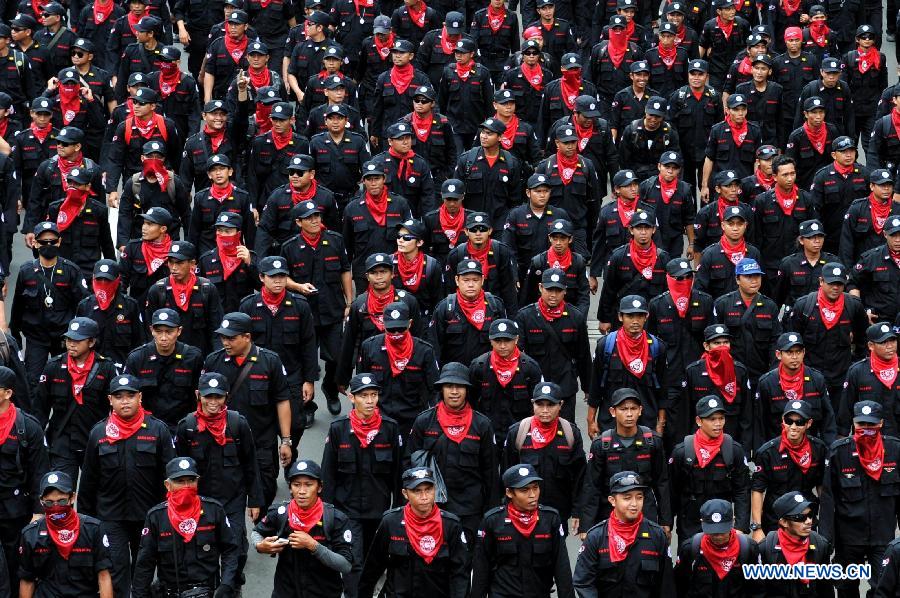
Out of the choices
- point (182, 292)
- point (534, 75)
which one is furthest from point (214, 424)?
point (534, 75)

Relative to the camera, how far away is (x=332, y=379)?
16.3m

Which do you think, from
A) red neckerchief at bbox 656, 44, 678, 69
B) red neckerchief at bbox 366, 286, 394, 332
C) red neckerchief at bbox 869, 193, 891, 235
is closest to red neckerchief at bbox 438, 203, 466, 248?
red neckerchief at bbox 366, 286, 394, 332

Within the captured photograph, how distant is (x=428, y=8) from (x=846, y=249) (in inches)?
270

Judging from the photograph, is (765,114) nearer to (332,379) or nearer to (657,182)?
(657,182)

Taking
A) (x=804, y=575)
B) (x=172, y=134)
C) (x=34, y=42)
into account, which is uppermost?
(x=34, y=42)

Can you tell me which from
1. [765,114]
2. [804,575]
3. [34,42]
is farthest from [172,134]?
[804,575]

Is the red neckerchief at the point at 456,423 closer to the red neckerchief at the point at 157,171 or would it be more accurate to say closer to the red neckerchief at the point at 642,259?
the red neckerchief at the point at 642,259

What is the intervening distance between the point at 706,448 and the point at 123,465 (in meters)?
4.37

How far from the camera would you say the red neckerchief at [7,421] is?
1302 centimetres

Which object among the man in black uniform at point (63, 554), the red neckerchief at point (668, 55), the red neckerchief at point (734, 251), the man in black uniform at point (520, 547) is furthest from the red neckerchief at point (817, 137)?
the man in black uniform at point (63, 554)

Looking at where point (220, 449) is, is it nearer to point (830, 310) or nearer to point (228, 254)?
point (228, 254)

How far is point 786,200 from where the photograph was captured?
678 inches

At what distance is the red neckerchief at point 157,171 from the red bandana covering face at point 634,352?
5201 millimetres

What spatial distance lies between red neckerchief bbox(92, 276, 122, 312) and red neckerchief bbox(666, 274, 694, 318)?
480 cm
